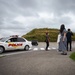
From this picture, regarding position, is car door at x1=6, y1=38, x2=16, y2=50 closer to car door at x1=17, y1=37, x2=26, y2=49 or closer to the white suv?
the white suv

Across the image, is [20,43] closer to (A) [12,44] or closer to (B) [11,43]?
(A) [12,44]

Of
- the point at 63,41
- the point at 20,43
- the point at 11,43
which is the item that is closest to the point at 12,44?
the point at 11,43

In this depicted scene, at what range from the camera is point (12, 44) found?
20844 mm

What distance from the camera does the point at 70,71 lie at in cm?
881

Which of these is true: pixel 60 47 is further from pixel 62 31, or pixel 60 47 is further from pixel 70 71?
pixel 70 71

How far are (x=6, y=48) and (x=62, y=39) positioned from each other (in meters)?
6.55

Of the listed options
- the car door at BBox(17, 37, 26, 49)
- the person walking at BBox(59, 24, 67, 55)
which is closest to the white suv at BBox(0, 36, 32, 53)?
the car door at BBox(17, 37, 26, 49)

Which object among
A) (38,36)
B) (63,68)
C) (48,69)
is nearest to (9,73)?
(48,69)

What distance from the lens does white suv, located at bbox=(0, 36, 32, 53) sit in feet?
65.8

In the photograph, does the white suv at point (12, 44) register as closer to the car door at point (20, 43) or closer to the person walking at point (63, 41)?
the car door at point (20, 43)

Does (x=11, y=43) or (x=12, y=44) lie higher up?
(x=11, y=43)

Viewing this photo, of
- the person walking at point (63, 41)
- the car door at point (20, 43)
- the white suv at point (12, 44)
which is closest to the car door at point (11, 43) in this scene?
the white suv at point (12, 44)

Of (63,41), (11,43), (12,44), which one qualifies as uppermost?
(63,41)

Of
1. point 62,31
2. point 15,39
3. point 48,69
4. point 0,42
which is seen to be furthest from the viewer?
point 15,39
